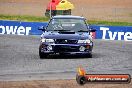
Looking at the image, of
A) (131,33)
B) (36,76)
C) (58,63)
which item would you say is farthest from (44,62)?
(131,33)

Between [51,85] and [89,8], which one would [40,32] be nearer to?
[51,85]

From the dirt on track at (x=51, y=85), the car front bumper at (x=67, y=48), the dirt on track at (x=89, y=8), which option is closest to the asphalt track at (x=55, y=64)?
the car front bumper at (x=67, y=48)

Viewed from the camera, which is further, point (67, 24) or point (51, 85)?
point (67, 24)

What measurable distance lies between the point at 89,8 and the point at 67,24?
122 ft

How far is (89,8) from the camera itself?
2217 inches

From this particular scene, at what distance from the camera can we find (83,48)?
17906mm

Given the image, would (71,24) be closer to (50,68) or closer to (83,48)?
(83,48)

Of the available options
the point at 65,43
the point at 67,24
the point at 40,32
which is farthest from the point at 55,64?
the point at 40,32

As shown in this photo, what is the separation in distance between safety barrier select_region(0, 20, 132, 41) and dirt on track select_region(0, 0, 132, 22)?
1290 centimetres

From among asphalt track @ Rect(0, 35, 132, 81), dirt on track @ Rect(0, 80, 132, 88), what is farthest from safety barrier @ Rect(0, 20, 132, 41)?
dirt on track @ Rect(0, 80, 132, 88)

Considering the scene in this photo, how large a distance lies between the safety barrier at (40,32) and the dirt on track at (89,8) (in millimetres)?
12897

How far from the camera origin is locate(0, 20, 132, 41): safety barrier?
2971cm

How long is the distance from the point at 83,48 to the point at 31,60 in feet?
5.83

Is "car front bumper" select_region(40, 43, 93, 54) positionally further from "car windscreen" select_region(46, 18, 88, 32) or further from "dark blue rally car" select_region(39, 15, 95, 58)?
"car windscreen" select_region(46, 18, 88, 32)
